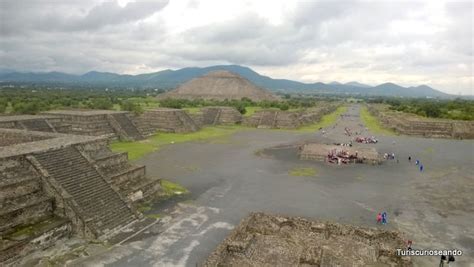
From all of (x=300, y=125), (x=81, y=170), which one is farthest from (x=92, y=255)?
(x=300, y=125)

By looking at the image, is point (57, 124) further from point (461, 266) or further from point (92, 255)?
point (461, 266)

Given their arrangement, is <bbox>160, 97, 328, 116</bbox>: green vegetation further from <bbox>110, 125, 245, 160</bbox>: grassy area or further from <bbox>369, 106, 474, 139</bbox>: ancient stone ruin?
<bbox>369, 106, 474, 139</bbox>: ancient stone ruin

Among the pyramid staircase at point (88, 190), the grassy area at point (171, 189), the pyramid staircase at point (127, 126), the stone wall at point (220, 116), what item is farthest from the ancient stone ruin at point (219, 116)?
the pyramid staircase at point (88, 190)

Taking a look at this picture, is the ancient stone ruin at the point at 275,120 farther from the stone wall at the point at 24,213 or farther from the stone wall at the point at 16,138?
the stone wall at the point at 24,213

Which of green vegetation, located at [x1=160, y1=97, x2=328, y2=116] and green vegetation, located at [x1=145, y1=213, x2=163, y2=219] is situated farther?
green vegetation, located at [x1=160, y1=97, x2=328, y2=116]

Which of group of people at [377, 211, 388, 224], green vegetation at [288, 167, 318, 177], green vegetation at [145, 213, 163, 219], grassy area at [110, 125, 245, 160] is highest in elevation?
group of people at [377, 211, 388, 224]

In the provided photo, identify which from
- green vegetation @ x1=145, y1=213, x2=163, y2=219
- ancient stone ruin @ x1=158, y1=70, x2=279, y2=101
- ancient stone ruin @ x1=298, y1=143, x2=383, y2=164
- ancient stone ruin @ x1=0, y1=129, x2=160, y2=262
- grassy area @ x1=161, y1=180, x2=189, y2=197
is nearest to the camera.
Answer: ancient stone ruin @ x1=0, y1=129, x2=160, y2=262

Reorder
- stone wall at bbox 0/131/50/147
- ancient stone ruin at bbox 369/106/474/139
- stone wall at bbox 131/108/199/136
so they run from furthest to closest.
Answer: ancient stone ruin at bbox 369/106/474/139
stone wall at bbox 131/108/199/136
stone wall at bbox 0/131/50/147

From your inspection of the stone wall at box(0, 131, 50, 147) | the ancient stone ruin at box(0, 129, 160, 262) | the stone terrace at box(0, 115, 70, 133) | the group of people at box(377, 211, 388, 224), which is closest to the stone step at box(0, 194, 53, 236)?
the ancient stone ruin at box(0, 129, 160, 262)
